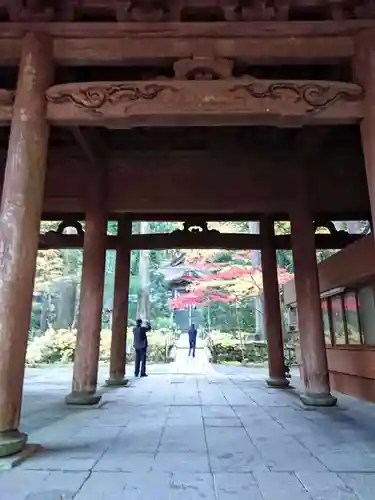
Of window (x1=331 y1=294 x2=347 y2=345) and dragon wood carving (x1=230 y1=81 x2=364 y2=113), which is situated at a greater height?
dragon wood carving (x1=230 y1=81 x2=364 y2=113)

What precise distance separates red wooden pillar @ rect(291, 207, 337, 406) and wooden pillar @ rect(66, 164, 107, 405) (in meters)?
3.35

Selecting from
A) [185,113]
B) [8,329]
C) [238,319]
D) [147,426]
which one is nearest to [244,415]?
[147,426]

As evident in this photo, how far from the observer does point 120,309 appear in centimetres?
995

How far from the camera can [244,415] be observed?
570 cm

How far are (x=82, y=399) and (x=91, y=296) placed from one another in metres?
1.63

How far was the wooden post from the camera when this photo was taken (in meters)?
4.22

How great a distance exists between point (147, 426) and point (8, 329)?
217 cm

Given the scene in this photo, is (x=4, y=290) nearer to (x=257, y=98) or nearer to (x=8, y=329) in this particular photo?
(x=8, y=329)

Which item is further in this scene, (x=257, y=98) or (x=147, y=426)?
(x=147, y=426)

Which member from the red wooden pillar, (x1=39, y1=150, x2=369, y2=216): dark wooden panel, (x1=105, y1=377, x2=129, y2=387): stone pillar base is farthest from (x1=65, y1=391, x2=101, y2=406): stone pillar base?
the red wooden pillar

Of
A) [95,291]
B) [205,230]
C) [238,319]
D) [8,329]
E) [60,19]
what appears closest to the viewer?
[8,329]

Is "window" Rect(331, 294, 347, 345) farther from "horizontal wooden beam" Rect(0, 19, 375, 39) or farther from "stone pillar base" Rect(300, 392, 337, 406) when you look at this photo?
"horizontal wooden beam" Rect(0, 19, 375, 39)

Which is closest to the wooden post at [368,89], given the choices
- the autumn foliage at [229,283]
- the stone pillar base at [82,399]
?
the stone pillar base at [82,399]

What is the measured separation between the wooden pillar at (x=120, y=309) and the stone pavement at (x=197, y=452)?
2.81 m
